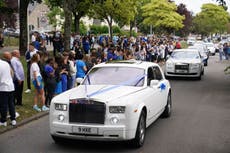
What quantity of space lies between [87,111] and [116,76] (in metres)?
1.97

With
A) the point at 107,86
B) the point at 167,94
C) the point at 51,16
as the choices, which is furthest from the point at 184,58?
the point at 51,16

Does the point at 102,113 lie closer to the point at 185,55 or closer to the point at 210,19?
the point at 185,55

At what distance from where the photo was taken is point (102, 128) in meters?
8.04

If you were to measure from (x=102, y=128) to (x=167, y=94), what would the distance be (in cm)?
400

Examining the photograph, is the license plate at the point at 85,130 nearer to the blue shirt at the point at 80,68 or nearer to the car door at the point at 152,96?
the car door at the point at 152,96

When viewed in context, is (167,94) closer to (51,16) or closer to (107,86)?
(107,86)

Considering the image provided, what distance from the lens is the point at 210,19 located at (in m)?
99.7

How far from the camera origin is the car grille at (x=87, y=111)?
26.6 ft

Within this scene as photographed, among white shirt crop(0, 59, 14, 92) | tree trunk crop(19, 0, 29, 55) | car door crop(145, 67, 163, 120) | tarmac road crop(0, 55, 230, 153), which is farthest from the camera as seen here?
tree trunk crop(19, 0, 29, 55)

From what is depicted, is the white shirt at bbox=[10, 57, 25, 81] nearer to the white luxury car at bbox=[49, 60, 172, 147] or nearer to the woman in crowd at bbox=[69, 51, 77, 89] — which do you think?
the woman in crowd at bbox=[69, 51, 77, 89]

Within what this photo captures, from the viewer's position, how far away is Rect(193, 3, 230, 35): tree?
3910 inches

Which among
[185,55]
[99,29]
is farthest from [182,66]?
[99,29]

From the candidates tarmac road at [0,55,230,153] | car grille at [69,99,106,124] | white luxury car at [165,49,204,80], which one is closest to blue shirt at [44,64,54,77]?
tarmac road at [0,55,230,153]

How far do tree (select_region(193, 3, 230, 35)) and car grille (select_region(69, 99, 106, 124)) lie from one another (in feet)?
307
